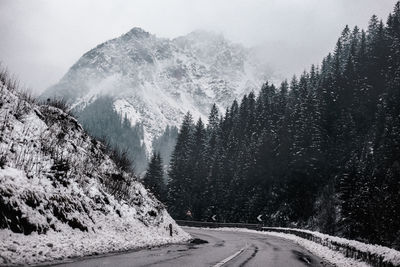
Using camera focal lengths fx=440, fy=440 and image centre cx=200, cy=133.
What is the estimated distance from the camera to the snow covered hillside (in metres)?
A: 10.5

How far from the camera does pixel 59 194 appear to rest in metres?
13.7

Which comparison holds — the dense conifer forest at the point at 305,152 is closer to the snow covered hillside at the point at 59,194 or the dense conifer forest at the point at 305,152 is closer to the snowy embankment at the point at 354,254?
the snowy embankment at the point at 354,254

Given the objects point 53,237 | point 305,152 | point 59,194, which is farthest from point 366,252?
point 305,152

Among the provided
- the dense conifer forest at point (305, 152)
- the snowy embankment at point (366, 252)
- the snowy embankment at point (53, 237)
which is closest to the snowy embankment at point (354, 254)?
the snowy embankment at point (366, 252)

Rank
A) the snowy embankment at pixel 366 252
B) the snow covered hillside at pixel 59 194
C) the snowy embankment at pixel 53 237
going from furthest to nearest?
the snow covered hillside at pixel 59 194
the snowy embankment at pixel 366 252
the snowy embankment at pixel 53 237

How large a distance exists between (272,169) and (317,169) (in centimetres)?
872

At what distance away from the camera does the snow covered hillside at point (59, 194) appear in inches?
412

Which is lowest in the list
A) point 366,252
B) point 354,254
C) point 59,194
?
point 354,254

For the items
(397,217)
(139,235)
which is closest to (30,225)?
(139,235)

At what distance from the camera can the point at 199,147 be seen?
94.7 metres

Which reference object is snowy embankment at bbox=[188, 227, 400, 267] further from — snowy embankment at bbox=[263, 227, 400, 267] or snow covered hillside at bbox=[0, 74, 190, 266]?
snow covered hillside at bbox=[0, 74, 190, 266]

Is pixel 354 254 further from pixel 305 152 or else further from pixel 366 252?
pixel 305 152

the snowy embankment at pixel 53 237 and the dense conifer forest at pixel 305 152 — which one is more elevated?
the dense conifer forest at pixel 305 152

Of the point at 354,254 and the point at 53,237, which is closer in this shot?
the point at 53,237
